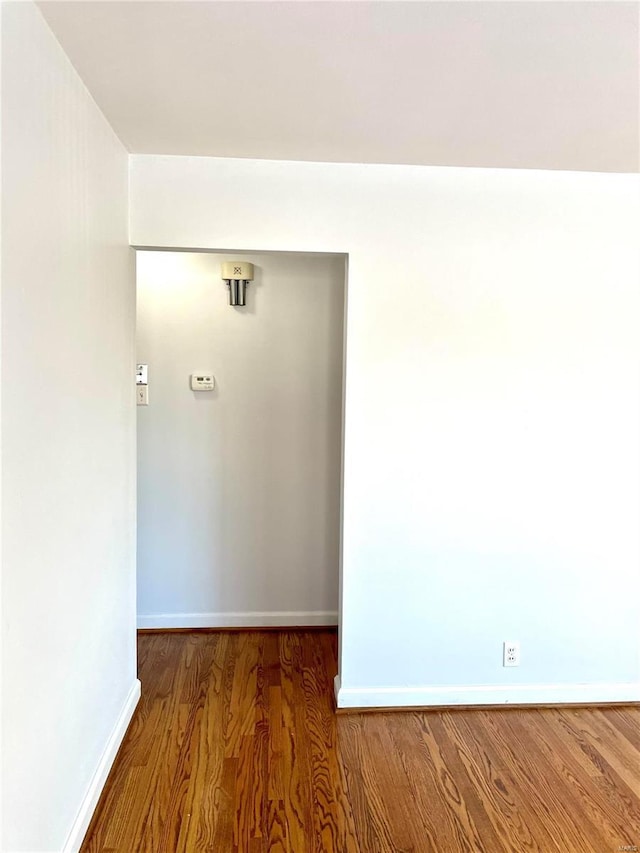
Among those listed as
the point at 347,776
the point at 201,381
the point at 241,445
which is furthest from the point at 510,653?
the point at 201,381

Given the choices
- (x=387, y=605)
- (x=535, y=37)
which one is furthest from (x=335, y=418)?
(x=535, y=37)

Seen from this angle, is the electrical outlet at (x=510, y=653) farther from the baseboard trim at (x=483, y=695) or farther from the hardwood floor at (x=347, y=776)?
the hardwood floor at (x=347, y=776)

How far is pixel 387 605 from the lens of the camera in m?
2.30

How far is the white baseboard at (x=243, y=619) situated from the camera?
301cm

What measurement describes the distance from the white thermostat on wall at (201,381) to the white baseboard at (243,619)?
1.30 m

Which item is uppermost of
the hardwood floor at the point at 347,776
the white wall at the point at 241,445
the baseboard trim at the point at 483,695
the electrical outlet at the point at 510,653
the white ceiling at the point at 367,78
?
the white ceiling at the point at 367,78

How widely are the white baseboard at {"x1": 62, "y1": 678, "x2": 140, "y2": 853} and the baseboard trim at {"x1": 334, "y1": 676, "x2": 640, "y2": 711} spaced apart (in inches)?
34.7

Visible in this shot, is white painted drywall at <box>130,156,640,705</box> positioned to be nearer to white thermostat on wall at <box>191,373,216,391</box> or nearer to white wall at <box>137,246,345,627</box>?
white wall at <box>137,246,345,627</box>

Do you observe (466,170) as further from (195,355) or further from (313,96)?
(195,355)

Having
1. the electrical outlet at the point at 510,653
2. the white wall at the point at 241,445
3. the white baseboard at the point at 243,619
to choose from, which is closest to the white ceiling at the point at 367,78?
the white wall at the point at 241,445

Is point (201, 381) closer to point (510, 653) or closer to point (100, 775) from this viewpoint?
point (100, 775)

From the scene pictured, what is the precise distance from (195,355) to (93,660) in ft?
5.39

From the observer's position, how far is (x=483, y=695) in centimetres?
235

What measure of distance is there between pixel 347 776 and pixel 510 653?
0.90m
